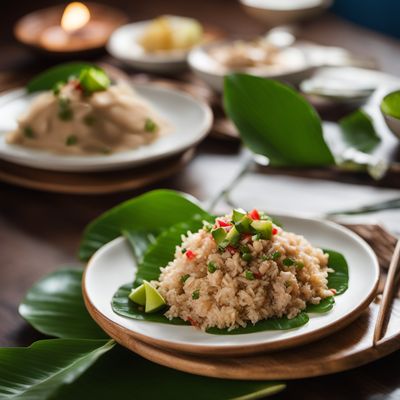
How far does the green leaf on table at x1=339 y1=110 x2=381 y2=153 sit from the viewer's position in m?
2.03

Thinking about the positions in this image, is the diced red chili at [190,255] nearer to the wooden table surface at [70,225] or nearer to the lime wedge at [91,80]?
the wooden table surface at [70,225]

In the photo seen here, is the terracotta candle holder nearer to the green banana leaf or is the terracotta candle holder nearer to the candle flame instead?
the candle flame

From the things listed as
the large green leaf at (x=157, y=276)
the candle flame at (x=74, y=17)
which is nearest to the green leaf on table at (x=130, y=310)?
the large green leaf at (x=157, y=276)

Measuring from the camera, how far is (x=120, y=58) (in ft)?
8.91

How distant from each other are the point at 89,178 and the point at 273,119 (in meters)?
0.46

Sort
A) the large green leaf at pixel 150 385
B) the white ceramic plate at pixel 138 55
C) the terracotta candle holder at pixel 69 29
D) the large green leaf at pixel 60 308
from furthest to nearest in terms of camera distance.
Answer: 1. the terracotta candle holder at pixel 69 29
2. the white ceramic plate at pixel 138 55
3. the large green leaf at pixel 60 308
4. the large green leaf at pixel 150 385

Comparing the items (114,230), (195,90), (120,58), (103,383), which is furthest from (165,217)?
(120,58)

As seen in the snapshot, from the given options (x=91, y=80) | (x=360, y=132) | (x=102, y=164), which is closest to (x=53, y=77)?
(x=91, y=80)

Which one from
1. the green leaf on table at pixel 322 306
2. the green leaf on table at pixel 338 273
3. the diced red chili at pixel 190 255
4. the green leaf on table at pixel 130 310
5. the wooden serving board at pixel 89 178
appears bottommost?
the wooden serving board at pixel 89 178

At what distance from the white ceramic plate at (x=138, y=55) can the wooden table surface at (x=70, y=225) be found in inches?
10.4

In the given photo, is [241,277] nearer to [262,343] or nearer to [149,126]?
[262,343]

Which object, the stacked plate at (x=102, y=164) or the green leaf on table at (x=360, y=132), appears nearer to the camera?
the stacked plate at (x=102, y=164)

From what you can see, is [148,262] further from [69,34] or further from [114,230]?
[69,34]

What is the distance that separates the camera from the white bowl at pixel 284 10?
2.89m
